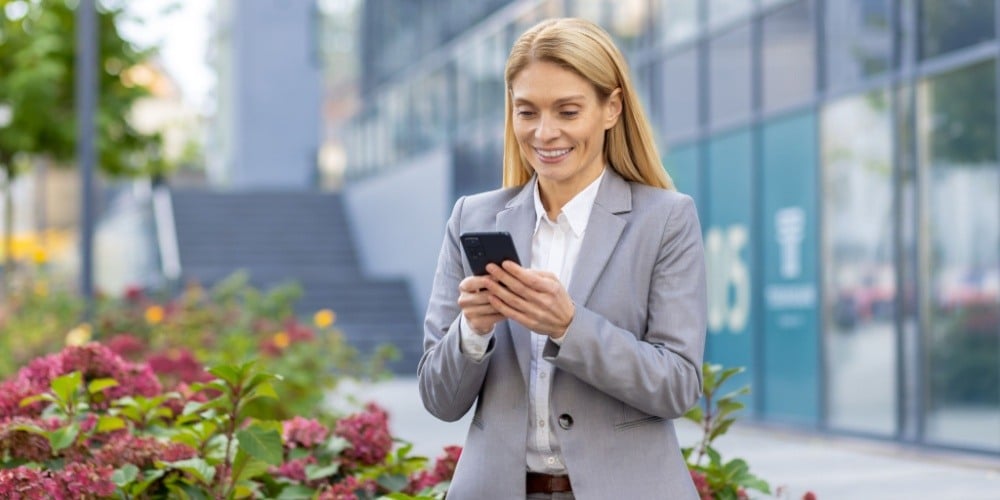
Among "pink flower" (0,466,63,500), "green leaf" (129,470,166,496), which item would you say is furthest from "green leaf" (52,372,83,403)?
"pink flower" (0,466,63,500)

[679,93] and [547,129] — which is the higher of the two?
[679,93]

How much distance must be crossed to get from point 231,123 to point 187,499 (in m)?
36.6

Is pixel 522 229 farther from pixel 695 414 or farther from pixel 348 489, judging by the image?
pixel 695 414

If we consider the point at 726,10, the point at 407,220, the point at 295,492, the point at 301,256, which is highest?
the point at 726,10

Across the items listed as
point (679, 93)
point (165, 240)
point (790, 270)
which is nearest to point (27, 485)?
point (790, 270)

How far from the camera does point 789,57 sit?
14047 mm

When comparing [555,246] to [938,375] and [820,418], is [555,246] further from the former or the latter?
[820,418]

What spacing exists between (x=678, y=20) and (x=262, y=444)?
13304 millimetres

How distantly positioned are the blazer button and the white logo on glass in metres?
11.4

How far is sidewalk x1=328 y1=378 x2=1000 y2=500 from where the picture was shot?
8.81 meters

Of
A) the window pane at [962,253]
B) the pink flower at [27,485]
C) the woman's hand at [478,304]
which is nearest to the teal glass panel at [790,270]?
the window pane at [962,253]

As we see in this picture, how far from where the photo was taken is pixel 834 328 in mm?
13281

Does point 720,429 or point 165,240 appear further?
point 165,240

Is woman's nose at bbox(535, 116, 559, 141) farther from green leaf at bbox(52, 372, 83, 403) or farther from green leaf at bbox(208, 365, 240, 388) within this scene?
green leaf at bbox(52, 372, 83, 403)
